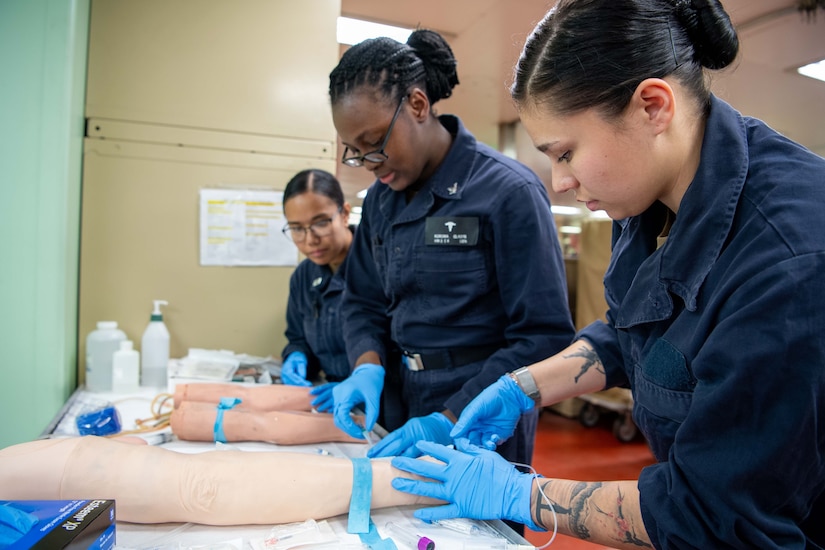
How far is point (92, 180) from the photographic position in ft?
7.07

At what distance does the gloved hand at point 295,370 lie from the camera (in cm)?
196

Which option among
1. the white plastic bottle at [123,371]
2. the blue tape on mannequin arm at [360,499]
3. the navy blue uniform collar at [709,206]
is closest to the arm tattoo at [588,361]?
the navy blue uniform collar at [709,206]

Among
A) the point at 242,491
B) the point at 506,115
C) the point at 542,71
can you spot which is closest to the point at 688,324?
the point at 542,71

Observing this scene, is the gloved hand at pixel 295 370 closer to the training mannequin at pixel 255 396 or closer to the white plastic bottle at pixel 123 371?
the training mannequin at pixel 255 396

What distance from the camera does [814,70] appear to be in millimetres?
4391

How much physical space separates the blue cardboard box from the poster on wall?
160cm

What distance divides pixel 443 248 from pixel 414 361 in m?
0.34

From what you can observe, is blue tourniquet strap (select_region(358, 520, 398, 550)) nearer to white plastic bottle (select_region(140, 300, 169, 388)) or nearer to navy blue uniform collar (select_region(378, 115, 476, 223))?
navy blue uniform collar (select_region(378, 115, 476, 223))

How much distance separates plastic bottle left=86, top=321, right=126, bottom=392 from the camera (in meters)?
1.99

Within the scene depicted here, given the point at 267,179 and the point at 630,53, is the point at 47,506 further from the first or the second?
the point at 267,179

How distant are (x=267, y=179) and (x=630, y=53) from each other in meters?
1.92

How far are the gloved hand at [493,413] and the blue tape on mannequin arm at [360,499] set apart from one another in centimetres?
21

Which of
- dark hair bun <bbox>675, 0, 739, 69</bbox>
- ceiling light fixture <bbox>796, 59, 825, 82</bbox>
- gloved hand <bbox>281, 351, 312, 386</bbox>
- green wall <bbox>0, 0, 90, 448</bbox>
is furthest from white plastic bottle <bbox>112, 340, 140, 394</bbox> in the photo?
ceiling light fixture <bbox>796, 59, 825, 82</bbox>

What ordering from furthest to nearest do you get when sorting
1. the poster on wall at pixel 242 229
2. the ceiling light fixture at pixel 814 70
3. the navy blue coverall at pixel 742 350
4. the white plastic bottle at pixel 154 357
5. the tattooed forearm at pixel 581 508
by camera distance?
1. the ceiling light fixture at pixel 814 70
2. the poster on wall at pixel 242 229
3. the white plastic bottle at pixel 154 357
4. the tattooed forearm at pixel 581 508
5. the navy blue coverall at pixel 742 350
